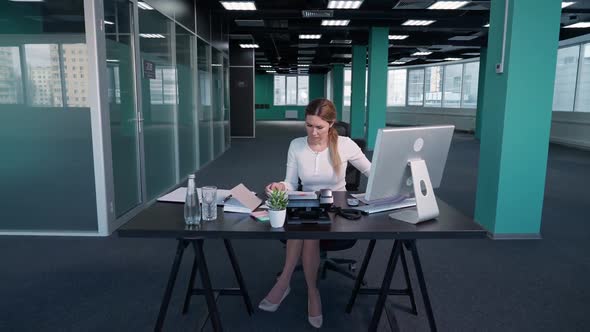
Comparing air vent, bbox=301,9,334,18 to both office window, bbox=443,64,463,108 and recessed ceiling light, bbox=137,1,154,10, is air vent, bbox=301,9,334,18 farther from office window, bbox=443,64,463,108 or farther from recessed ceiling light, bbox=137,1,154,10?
office window, bbox=443,64,463,108

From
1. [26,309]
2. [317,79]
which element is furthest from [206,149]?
[317,79]

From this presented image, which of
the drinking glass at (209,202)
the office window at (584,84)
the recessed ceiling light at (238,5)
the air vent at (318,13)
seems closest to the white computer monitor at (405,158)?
the drinking glass at (209,202)

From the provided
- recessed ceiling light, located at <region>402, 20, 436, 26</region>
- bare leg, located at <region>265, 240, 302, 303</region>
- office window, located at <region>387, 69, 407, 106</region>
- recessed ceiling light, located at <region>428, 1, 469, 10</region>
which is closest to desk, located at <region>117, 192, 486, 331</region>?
bare leg, located at <region>265, 240, 302, 303</region>

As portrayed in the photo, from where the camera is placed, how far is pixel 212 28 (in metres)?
8.39

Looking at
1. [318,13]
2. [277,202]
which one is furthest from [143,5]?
[318,13]

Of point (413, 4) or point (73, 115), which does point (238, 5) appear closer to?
point (413, 4)

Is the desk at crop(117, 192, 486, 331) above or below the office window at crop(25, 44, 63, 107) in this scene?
below

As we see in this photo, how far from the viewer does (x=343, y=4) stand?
7.89 meters

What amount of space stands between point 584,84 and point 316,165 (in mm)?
11565

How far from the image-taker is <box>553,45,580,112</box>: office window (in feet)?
38.0

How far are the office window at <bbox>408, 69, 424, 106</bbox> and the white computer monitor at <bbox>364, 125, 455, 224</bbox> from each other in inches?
734

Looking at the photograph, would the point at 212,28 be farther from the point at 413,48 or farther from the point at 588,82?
the point at 588,82

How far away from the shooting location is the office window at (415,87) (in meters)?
20.0

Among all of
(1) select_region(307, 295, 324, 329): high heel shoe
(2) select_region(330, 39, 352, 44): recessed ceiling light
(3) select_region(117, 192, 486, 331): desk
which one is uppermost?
(2) select_region(330, 39, 352, 44): recessed ceiling light
